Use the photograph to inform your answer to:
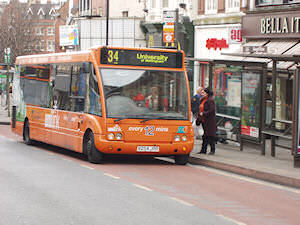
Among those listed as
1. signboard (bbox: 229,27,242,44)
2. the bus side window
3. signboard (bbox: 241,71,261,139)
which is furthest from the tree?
the bus side window

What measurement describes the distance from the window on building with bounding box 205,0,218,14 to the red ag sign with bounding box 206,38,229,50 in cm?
128

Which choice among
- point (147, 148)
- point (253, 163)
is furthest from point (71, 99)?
point (253, 163)

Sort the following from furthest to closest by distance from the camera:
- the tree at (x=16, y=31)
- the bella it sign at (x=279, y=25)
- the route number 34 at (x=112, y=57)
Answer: the tree at (x=16, y=31), the bella it sign at (x=279, y=25), the route number 34 at (x=112, y=57)

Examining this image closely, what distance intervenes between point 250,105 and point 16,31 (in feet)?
183

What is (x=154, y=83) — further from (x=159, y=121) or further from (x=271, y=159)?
(x=271, y=159)

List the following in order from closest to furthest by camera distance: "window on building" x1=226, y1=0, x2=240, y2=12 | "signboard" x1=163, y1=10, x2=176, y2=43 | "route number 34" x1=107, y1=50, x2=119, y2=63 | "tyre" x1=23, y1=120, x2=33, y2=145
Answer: "route number 34" x1=107, y1=50, x2=119, y2=63 → "tyre" x1=23, y1=120, x2=33, y2=145 → "signboard" x1=163, y1=10, x2=176, y2=43 → "window on building" x1=226, y1=0, x2=240, y2=12

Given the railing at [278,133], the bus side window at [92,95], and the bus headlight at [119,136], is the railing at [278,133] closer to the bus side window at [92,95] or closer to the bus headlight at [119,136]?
the bus headlight at [119,136]

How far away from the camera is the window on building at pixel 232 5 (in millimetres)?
31561

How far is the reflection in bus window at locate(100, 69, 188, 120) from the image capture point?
16312 mm

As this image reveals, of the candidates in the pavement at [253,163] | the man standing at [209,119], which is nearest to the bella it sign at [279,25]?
the pavement at [253,163]

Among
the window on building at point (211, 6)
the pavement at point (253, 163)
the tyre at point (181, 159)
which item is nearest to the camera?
the pavement at point (253, 163)

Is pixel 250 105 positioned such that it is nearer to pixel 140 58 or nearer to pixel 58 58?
pixel 140 58

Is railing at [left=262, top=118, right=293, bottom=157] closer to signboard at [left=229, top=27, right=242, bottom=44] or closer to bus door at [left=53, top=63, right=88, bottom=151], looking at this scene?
bus door at [left=53, top=63, right=88, bottom=151]

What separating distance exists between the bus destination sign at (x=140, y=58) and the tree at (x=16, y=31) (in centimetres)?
5354
